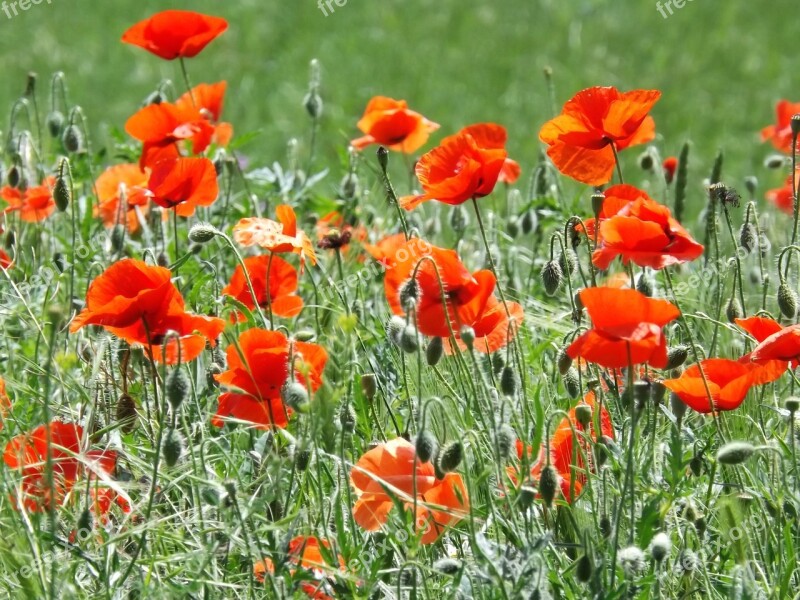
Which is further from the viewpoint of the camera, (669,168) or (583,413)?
(669,168)

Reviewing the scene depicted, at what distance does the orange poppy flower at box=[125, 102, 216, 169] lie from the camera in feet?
10.7

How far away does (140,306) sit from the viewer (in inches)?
87.7

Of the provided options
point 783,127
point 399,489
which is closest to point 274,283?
point 399,489

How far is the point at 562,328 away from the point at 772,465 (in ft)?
2.28

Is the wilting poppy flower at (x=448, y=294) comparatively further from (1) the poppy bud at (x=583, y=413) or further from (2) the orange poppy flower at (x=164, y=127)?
(2) the orange poppy flower at (x=164, y=127)

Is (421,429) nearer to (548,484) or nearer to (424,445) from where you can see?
(424,445)

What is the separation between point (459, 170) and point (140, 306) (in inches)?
25.5

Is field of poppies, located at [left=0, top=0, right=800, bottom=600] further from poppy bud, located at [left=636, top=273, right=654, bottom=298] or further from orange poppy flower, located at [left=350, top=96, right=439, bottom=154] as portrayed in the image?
orange poppy flower, located at [left=350, top=96, right=439, bottom=154]

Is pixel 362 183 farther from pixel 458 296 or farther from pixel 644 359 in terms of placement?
pixel 644 359

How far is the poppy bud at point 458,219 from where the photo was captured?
3543mm

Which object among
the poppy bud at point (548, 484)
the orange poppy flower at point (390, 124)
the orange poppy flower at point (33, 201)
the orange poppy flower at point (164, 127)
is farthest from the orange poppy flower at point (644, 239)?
the orange poppy flower at point (33, 201)

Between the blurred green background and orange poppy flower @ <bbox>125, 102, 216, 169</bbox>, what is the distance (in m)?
3.58

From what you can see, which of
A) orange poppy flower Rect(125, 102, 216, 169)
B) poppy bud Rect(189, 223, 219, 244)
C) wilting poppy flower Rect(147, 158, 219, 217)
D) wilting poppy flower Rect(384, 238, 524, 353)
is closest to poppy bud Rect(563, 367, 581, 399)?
wilting poppy flower Rect(384, 238, 524, 353)

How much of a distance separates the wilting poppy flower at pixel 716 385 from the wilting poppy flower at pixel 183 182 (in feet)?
3.47
